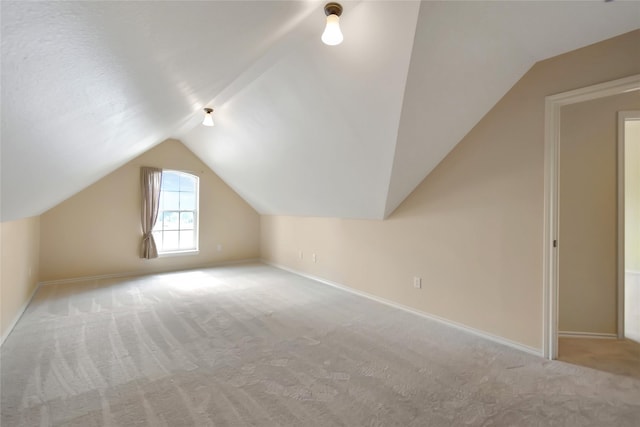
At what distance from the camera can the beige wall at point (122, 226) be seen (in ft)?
14.8

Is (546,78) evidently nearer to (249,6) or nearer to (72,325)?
(249,6)

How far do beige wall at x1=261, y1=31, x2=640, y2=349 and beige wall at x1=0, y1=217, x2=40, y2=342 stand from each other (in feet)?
12.5

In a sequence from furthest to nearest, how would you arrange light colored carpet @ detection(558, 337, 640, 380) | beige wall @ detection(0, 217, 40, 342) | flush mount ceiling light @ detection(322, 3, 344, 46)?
beige wall @ detection(0, 217, 40, 342) < light colored carpet @ detection(558, 337, 640, 380) < flush mount ceiling light @ detection(322, 3, 344, 46)

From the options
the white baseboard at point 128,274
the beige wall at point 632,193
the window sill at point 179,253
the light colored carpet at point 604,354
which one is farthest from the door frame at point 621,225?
the window sill at point 179,253

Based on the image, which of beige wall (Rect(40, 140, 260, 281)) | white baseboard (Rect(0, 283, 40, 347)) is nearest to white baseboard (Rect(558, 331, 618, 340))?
white baseboard (Rect(0, 283, 40, 347))

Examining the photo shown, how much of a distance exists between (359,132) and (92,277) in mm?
4892

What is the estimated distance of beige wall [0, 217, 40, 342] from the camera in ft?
8.62

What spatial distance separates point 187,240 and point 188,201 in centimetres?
78

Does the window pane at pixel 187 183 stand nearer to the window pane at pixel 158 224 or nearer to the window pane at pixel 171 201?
the window pane at pixel 171 201

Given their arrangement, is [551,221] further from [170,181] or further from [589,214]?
[170,181]

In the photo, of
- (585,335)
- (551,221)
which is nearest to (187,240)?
(551,221)

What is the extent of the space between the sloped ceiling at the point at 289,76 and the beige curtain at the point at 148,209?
237 cm

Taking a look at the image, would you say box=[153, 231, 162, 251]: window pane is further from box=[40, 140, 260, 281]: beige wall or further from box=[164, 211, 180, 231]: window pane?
box=[40, 140, 260, 281]: beige wall

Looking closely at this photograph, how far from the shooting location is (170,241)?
5637 millimetres
